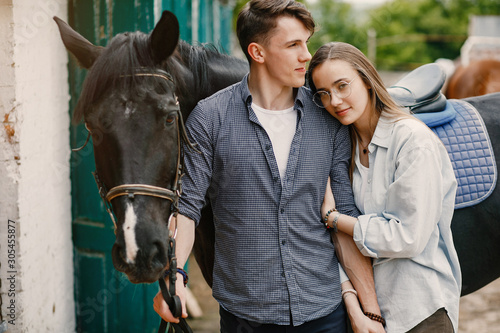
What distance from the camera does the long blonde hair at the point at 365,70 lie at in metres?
1.73

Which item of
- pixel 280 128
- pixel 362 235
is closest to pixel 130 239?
pixel 280 128

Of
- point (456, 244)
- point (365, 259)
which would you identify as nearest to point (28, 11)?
point (365, 259)

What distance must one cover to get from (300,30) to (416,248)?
35.1 inches

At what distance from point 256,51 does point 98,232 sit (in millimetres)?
1706

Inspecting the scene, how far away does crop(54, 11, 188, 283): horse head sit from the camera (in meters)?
1.46

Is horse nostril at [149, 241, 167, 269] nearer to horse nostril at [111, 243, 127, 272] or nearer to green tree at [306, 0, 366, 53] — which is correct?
horse nostril at [111, 243, 127, 272]

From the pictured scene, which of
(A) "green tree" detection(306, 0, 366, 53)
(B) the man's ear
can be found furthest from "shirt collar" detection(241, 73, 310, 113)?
(A) "green tree" detection(306, 0, 366, 53)

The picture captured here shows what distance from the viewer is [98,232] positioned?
286cm

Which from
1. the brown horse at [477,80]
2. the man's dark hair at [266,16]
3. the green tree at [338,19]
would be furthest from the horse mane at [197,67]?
the green tree at [338,19]

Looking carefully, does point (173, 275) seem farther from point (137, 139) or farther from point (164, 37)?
point (164, 37)

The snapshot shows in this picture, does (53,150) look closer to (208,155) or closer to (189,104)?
(189,104)

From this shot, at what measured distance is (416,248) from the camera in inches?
63.6

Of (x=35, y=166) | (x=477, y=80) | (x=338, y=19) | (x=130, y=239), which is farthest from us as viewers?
(x=338, y=19)

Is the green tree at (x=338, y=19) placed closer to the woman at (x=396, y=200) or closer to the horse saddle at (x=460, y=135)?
the horse saddle at (x=460, y=135)
